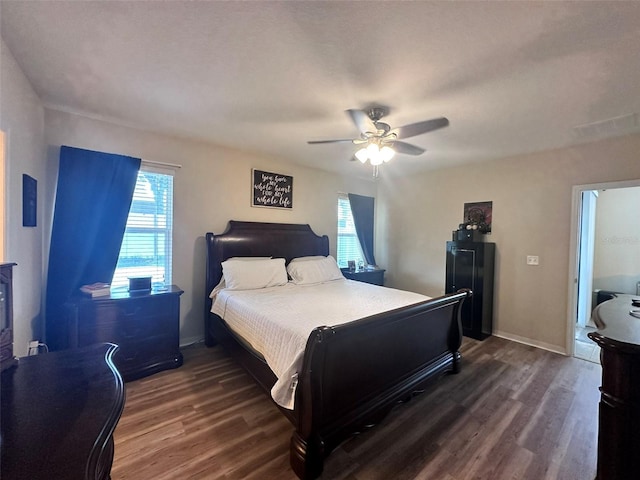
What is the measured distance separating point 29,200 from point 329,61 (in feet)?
7.97

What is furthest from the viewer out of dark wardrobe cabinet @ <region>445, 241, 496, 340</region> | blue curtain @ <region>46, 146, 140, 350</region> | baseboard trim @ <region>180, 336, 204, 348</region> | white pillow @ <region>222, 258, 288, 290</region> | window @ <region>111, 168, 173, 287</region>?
dark wardrobe cabinet @ <region>445, 241, 496, 340</region>

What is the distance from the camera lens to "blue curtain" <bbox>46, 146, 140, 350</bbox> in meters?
2.48

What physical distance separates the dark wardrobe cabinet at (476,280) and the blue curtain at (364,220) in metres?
1.58

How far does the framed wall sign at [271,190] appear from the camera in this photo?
378 centimetres

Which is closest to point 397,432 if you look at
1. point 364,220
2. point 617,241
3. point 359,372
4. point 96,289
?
point 359,372

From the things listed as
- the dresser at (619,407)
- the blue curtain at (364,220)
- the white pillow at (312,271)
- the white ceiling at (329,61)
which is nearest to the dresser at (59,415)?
the white ceiling at (329,61)

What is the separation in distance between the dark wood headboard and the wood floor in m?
1.16

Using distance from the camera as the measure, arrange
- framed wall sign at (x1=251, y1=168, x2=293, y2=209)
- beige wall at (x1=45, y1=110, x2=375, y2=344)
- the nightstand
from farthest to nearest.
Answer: the nightstand < framed wall sign at (x1=251, y1=168, x2=293, y2=209) < beige wall at (x1=45, y1=110, x2=375, y2=344)

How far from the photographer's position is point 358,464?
1671mm

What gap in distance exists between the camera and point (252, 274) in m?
3.20

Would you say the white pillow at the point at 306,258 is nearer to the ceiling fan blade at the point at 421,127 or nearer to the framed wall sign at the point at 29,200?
the ceiling fan blade at the point at 421,127

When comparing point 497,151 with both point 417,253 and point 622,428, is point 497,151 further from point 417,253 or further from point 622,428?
point 622,428

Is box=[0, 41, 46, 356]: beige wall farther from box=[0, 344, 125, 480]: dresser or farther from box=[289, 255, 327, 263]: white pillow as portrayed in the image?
box=[289, 255, 327, 263]: white pillow

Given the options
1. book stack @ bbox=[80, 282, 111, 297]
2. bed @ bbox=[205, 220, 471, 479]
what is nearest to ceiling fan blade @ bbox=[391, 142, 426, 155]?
bed @ bbox=[205, 220, 471, 479]
